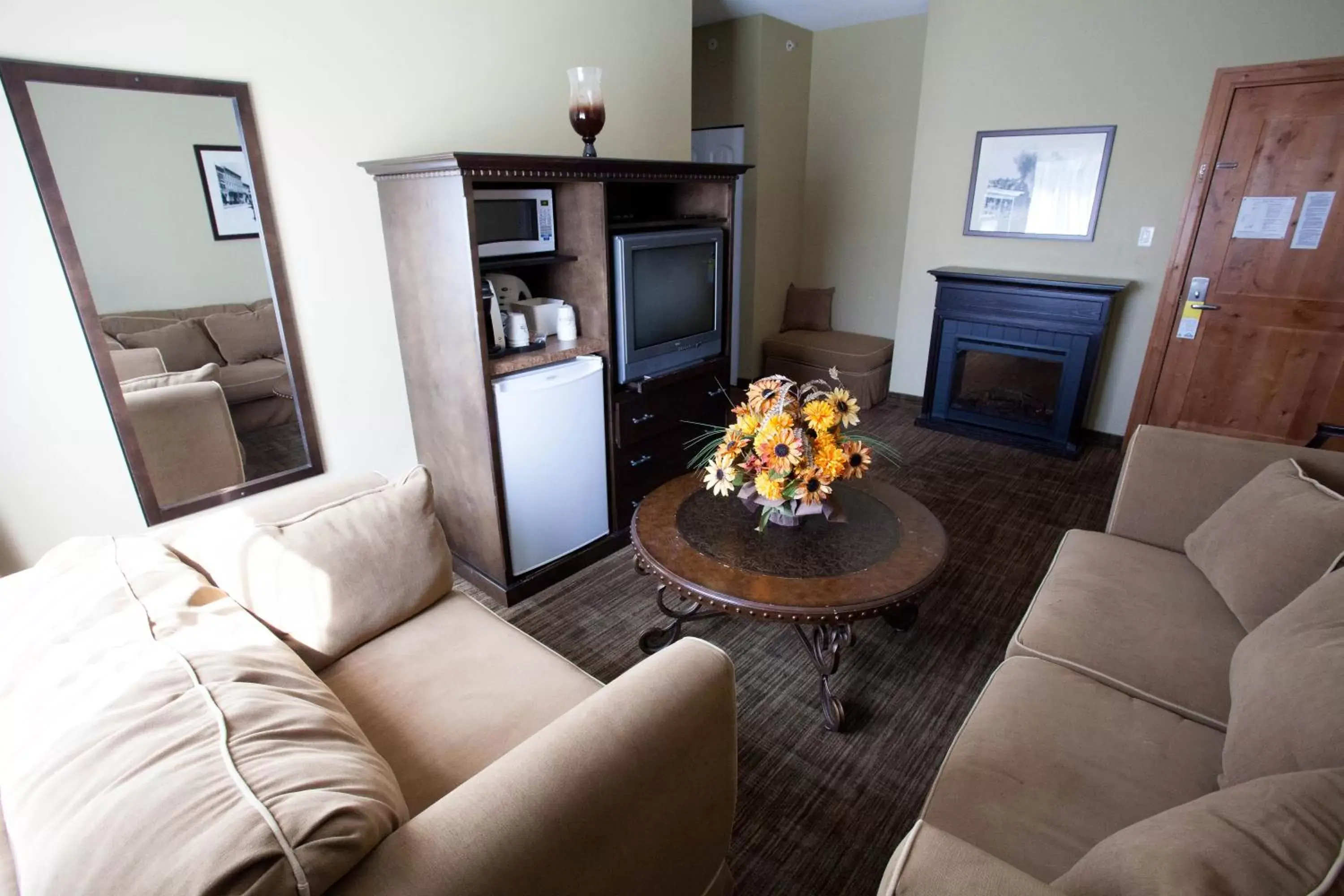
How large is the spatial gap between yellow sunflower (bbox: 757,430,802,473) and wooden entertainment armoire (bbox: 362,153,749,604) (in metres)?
0.99

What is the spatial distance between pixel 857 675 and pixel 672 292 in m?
1.68

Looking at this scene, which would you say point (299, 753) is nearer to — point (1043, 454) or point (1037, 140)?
point (1043, 454)

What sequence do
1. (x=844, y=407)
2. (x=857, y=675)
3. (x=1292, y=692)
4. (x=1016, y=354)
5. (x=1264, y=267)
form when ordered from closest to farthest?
1. (x=1292, y=692)
2. (x=844, y=407)
3. (x=857, y=675)
4. (x=1264, y=267)
5. (x=1016, y=354)

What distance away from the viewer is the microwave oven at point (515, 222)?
2411 mm

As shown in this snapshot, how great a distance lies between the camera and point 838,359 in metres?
4.79

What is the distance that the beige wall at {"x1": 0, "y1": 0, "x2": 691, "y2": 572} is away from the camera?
1801 millimetres

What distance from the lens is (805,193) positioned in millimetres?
5551

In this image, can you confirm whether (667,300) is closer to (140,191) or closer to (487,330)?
(487,330)

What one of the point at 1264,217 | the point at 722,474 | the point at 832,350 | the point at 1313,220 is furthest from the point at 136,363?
the point at 1313,220

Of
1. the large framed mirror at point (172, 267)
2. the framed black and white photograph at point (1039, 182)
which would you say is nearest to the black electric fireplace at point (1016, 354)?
the framed black and white photograph at point (1039, 182)

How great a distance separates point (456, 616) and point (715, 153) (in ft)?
14.3

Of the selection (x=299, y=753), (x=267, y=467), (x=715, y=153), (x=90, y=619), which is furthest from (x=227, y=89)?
(x=715, y=153)

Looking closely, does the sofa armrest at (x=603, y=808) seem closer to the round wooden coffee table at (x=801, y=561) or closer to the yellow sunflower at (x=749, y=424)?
the round wooden coffee table at (x=801, y=561)

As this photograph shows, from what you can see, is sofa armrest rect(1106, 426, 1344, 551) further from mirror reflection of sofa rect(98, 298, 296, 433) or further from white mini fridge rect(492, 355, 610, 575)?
mirror reflection of sofa rect(98, 298, 296, 433)
